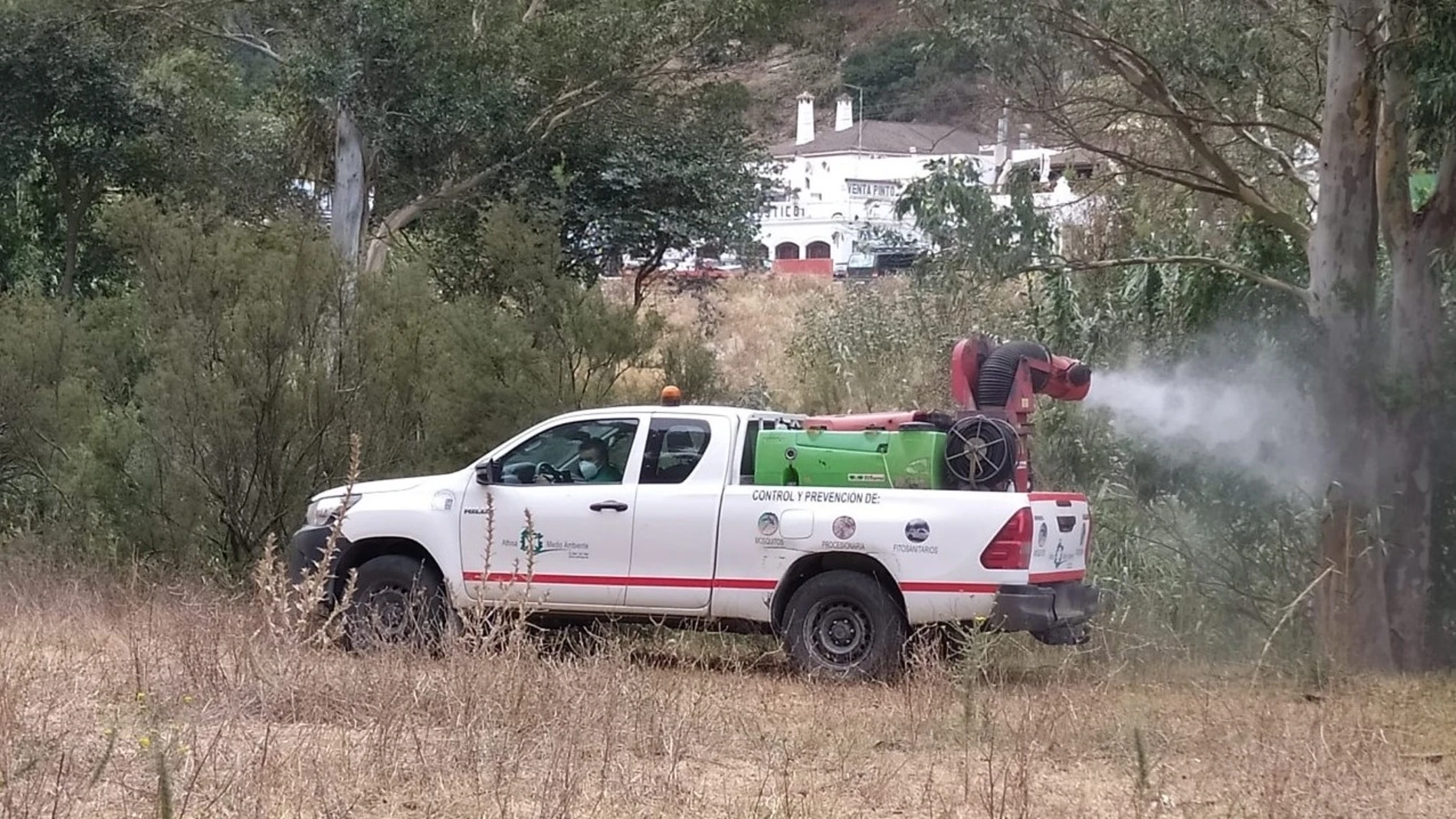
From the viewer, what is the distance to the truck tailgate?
389 inches

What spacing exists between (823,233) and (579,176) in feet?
105

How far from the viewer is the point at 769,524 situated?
33.8 feet

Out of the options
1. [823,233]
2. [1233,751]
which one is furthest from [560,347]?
[823,233]

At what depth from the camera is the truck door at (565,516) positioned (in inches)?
419

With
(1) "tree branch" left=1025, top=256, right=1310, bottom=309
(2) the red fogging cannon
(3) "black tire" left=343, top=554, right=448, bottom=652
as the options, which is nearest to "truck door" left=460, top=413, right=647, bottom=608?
(3) "black tire" left=343, top=554, right=448, bottom=652

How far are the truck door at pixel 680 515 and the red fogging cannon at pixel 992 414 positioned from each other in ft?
2.40

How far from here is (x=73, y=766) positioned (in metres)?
6.54

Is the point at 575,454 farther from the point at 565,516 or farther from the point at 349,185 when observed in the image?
the point at 349,185

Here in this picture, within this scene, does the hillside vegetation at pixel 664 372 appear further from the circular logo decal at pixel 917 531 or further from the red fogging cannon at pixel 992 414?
the red fogging cannon at pixel 992 414

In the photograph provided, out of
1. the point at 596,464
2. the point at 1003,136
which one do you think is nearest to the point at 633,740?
the point at 596,464

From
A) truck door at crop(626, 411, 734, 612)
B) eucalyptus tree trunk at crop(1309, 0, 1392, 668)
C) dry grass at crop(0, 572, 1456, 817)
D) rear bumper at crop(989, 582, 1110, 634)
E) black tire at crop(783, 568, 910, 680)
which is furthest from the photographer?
eucalyptus tree trunk at crop(1309, 0, 1392, 668)

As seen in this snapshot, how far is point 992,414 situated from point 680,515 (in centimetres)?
207

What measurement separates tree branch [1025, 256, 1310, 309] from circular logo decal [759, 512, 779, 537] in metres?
3.40

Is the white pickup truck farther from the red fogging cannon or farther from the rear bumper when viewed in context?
the red fogging cannon
